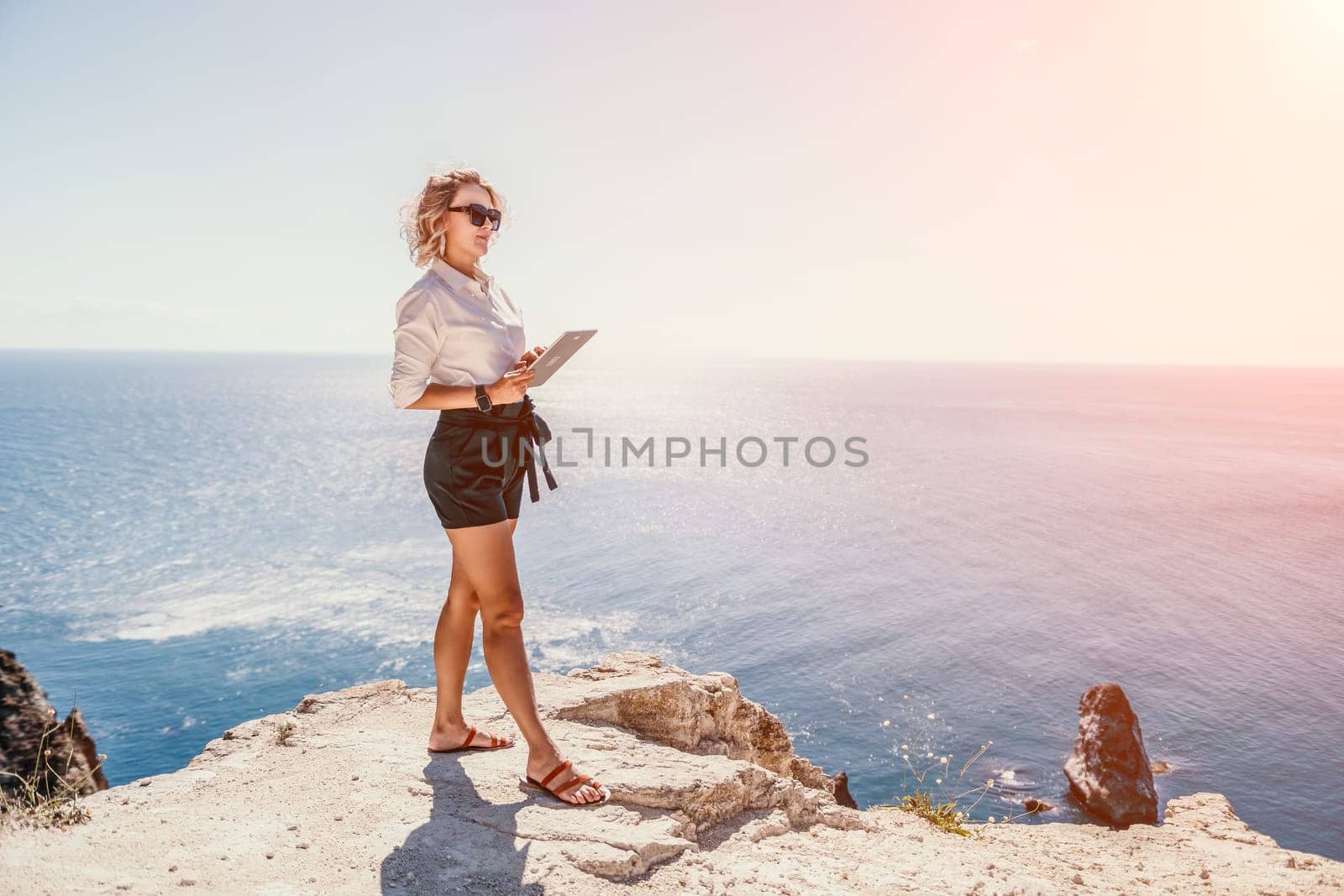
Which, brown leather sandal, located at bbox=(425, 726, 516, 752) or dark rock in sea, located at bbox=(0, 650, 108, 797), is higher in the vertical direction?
brown leather sandal, located at bbox=(425, 726, 516, 752)

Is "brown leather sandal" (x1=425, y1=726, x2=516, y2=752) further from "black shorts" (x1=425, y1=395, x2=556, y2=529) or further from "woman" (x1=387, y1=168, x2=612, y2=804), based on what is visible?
"black shorts" (x1=425, y1=395, x2=556, y2=529)

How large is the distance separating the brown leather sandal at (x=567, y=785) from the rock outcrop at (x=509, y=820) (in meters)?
0.05

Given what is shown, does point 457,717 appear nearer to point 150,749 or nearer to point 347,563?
point 150,749

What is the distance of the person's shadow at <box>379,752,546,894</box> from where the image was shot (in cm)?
311

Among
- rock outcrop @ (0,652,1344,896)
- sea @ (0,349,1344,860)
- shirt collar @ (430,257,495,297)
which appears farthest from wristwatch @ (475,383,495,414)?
sea @ (0,349,1344,860)

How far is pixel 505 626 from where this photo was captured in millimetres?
3715

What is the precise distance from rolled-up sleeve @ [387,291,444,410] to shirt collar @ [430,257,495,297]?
0.52ft

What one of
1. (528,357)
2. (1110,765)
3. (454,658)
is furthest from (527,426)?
(1110,765)

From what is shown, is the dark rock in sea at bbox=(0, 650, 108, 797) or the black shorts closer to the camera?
the black shorts

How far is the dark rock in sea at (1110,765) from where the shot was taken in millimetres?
22000

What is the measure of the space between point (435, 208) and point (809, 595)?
123ft

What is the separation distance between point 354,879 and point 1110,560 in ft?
171

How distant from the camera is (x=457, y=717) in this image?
4426 mm

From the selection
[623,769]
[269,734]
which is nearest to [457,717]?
[623,769]
